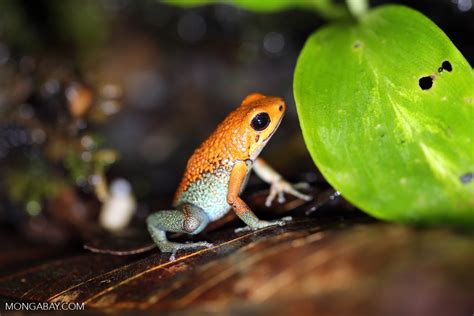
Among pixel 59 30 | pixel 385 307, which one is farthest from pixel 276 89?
pixel 385 307

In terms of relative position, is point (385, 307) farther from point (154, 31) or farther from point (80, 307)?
point (154, 31)

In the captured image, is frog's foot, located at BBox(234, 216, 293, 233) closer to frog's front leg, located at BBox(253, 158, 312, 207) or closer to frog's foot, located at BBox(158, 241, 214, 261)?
frog's foot, located at BBox(158, 241, 214, 261)

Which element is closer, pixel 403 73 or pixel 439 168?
pixel 439 168

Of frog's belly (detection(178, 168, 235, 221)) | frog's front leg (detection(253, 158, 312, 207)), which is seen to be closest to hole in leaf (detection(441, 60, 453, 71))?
frog's front leg (detection(253, 158, 312, 207))

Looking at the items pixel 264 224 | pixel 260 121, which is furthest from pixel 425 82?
pixel 264 224

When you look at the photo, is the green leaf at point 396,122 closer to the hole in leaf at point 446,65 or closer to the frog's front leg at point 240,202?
the hole in leaf at point 446,65

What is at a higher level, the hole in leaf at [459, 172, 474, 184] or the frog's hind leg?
the frog's hind leg

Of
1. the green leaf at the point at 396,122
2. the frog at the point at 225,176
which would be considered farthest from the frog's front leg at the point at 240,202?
the green leaf at the point at 396,122
